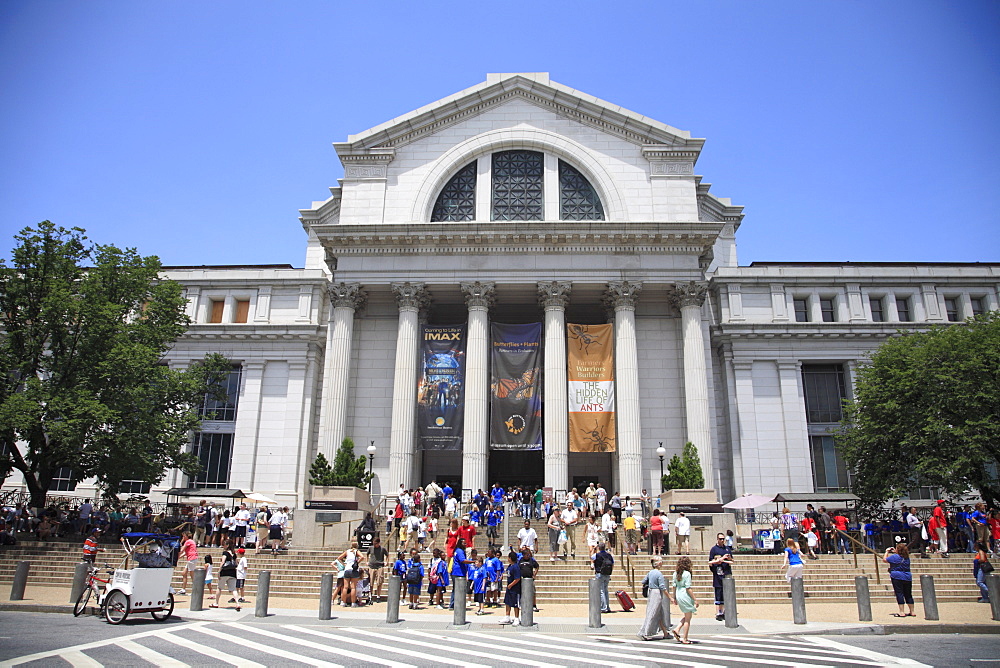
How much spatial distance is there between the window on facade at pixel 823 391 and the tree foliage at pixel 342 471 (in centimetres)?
2657

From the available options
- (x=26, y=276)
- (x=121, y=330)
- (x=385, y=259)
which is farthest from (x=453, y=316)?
(x=26, y=276)

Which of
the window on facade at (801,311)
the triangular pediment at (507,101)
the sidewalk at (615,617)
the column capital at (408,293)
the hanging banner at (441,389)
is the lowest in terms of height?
the sidewalk at (615,617)

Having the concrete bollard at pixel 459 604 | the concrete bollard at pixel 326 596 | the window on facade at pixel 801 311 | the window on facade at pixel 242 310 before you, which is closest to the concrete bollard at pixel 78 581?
the concrete bollard at pixel 326 596

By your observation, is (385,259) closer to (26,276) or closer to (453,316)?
(453,316)

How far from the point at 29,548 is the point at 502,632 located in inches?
836

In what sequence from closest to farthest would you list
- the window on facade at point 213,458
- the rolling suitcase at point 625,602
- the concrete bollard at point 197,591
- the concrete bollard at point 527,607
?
the concrete bollard at point 527,607 → the concrete bollard at point 197,591 → the rolling suitcase at point 625,602 → the window on facade at point 213,458

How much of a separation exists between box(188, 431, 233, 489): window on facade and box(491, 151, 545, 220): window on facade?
853 inches

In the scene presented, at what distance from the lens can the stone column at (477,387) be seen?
35656 mm

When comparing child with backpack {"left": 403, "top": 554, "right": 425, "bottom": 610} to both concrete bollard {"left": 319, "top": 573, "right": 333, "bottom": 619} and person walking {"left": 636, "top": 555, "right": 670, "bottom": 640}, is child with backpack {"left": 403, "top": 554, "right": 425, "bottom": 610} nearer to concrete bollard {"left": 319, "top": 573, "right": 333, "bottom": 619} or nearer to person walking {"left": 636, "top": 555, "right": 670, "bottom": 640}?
concrete bollard {"left": 319, "top": 573, "right": 333, "bottom": 619}

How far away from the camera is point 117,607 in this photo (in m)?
16.7

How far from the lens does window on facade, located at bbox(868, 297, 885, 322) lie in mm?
44625

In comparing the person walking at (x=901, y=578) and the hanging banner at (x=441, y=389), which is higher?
the hanging banner at (x=441, y=389)

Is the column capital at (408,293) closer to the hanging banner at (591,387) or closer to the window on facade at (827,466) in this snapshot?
the hanging banner at (591,387)

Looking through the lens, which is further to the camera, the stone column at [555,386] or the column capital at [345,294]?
the column capital at [345,294]
